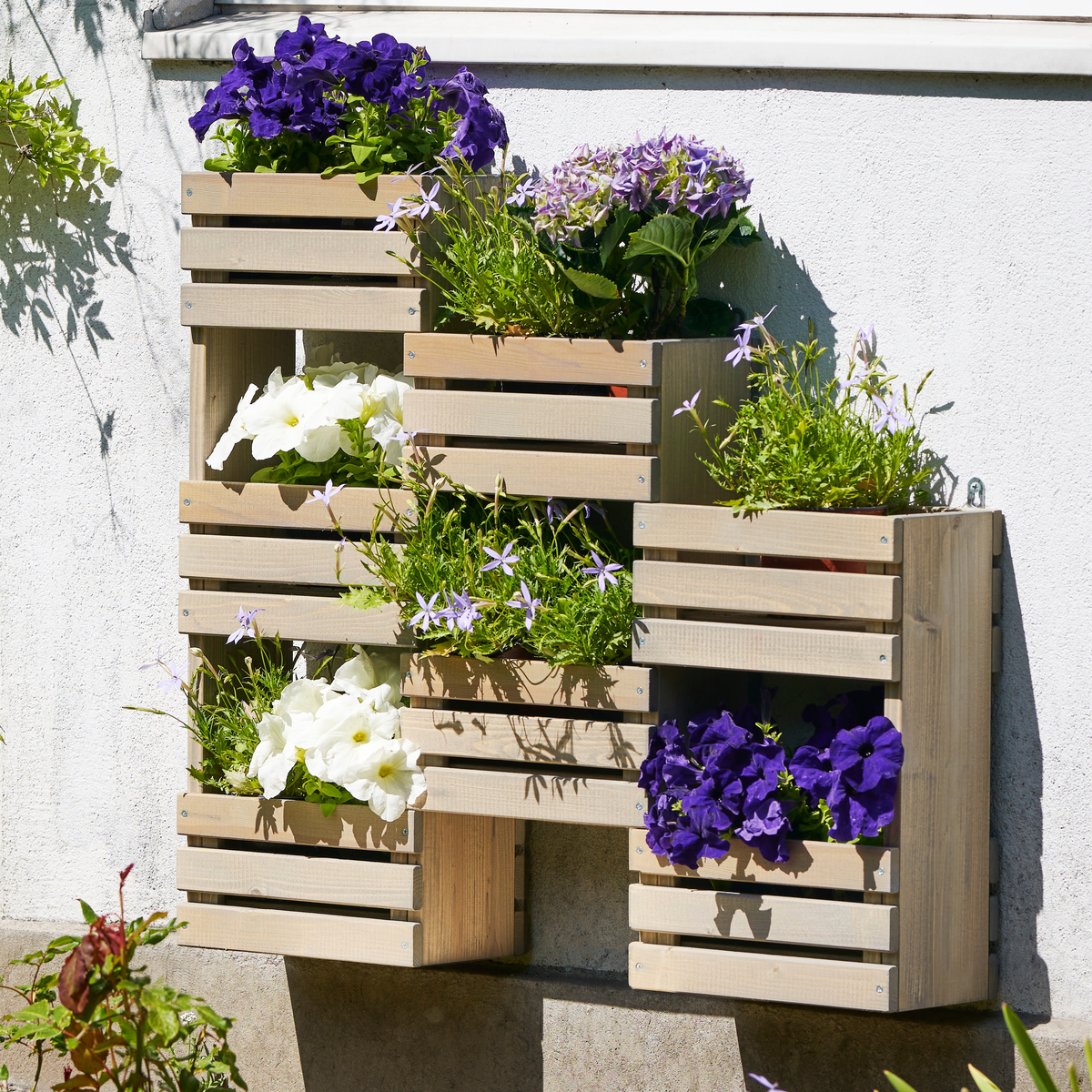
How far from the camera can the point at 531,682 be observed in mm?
2430

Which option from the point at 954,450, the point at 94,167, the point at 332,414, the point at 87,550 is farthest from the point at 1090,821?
the point at 94,167

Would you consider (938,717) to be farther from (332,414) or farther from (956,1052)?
(332,414)

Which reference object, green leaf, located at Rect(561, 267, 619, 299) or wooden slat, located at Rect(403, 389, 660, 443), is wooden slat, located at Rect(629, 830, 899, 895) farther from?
green leaf, located at Rect(561, 267, 619, 299)

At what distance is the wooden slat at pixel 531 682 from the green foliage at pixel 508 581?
0.09ft

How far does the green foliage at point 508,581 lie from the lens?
7.75ft

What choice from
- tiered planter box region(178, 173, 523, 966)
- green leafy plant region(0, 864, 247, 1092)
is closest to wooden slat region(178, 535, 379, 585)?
tiered planter box region(178, 173, 523, 966)

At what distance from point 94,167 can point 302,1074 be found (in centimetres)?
198

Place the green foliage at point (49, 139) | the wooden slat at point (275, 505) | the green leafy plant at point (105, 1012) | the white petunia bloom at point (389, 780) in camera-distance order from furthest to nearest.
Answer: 1. the green foliage at point (49, 139)
2. the wooden slat at point (275, 505)
3. the white petunia bloom at point (389, 780)
4. the green leafy plant at point (105, 1012)

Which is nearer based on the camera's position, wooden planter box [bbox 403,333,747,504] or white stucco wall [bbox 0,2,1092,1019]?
wooden planter box [bbox 403,333,747,504]

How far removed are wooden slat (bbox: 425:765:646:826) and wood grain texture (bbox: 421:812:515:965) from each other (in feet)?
0.32

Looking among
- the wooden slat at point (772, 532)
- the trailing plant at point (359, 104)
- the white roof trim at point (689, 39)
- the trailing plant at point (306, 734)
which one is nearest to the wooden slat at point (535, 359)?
the wooden slat at point (772, 532)

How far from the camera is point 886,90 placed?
260cm

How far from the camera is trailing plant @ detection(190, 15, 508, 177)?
2484mm

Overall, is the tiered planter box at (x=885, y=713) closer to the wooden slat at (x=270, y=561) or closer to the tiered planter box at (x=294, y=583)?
the tiered planter box at (x=294, y=583)
